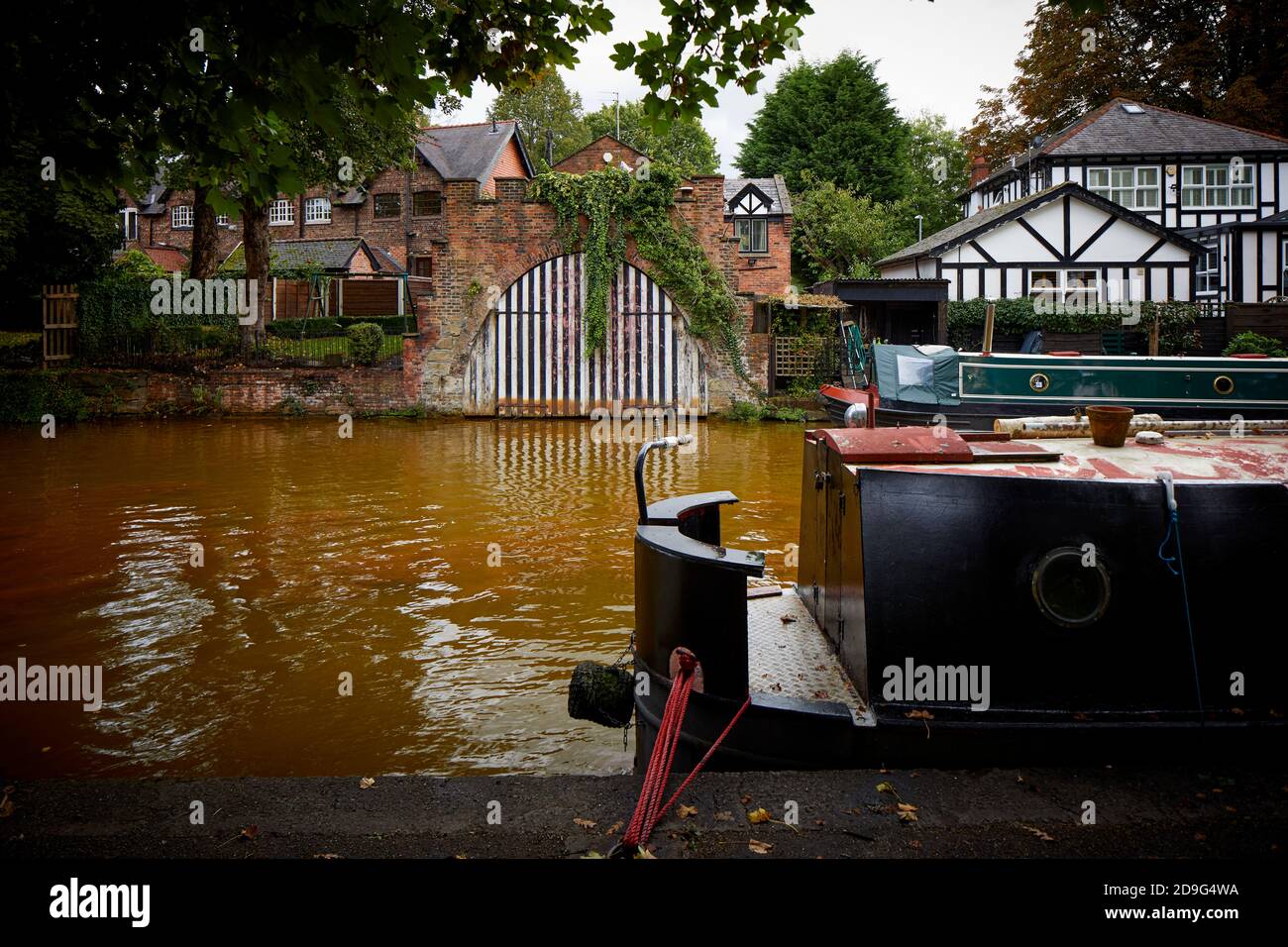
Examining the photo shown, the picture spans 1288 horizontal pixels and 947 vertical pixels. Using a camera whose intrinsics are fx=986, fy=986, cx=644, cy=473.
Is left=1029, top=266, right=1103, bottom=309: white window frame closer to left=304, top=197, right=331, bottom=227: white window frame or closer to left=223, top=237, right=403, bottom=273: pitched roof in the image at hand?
left=223, top=237, right=403, bottom=273: pitched roof

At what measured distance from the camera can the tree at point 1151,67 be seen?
1380 inches

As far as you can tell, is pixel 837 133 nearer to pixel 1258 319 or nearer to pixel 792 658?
pixel 1258 319

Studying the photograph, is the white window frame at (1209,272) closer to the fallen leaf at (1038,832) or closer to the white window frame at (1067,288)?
the white window frame at (1067,288)

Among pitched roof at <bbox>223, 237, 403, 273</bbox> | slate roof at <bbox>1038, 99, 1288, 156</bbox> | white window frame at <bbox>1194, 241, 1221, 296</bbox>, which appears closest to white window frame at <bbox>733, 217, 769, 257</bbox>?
slate roof at <bbox>1038, 99, 1288, 156</bbox>

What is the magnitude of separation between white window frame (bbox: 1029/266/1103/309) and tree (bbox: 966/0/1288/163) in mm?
10633

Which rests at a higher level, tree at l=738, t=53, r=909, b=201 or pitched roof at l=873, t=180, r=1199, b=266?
tree at l=738, t=53, r=909, b=201

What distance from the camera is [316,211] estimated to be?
45688mm

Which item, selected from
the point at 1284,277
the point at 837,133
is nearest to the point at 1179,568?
the point at 1284,277

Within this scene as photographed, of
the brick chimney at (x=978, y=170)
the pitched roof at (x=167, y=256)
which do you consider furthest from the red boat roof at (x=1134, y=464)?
the pitched roof at (x=167, y=256)

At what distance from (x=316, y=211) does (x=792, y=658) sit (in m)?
46.0

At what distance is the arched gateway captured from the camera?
2255 centimetres

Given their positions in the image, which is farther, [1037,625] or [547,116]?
[547,116]
